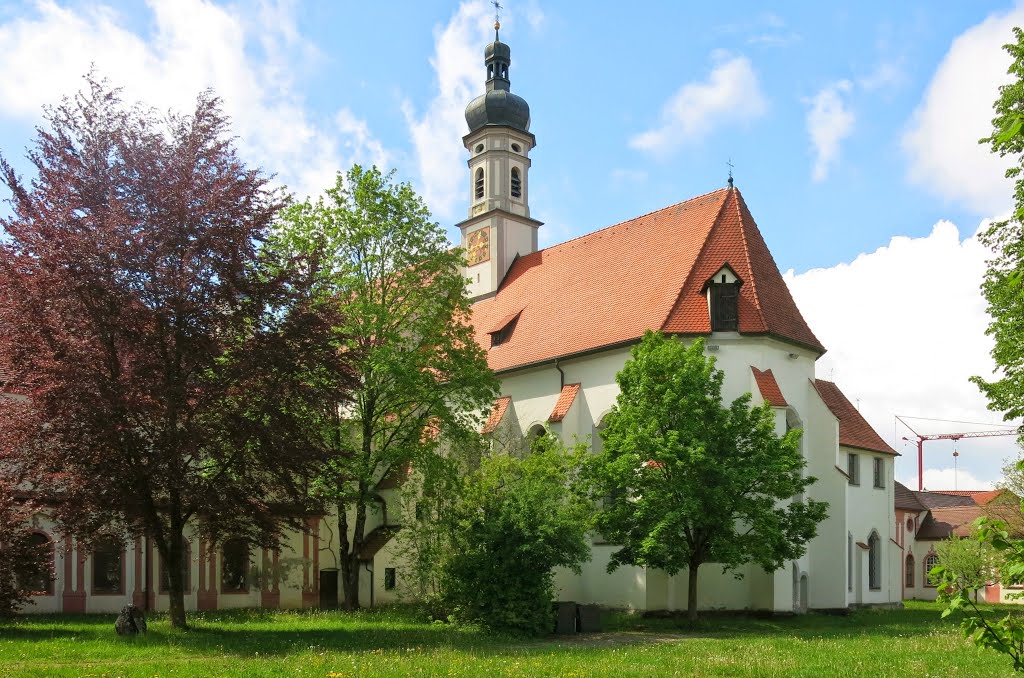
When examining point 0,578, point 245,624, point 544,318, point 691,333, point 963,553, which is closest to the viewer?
point 0,578

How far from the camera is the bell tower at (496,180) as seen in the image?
4206 centimetres

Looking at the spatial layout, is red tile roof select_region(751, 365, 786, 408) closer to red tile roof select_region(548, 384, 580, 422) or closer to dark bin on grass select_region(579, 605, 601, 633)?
red tile roof select_region(548, 384, 580, 422)

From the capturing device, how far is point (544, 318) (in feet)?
120

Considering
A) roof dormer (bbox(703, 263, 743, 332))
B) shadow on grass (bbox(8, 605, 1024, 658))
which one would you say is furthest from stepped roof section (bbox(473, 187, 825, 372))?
shadow on grass (bbox(8, 605, 1024, 658))

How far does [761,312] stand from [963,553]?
21843 mm

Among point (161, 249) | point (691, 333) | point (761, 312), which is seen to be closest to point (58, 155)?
point (161, 249)

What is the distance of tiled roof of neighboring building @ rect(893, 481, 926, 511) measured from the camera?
52.3 m

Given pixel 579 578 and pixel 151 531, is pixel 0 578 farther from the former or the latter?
pixel 579 578

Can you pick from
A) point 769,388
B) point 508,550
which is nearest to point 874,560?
point 769,388

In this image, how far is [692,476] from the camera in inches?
995

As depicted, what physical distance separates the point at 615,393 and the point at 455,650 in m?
14.7

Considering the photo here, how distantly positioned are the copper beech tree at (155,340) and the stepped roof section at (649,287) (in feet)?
42.4

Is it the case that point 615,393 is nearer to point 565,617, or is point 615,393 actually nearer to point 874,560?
point 565,617

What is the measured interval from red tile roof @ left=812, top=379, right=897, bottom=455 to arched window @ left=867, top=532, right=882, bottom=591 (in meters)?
3.53
